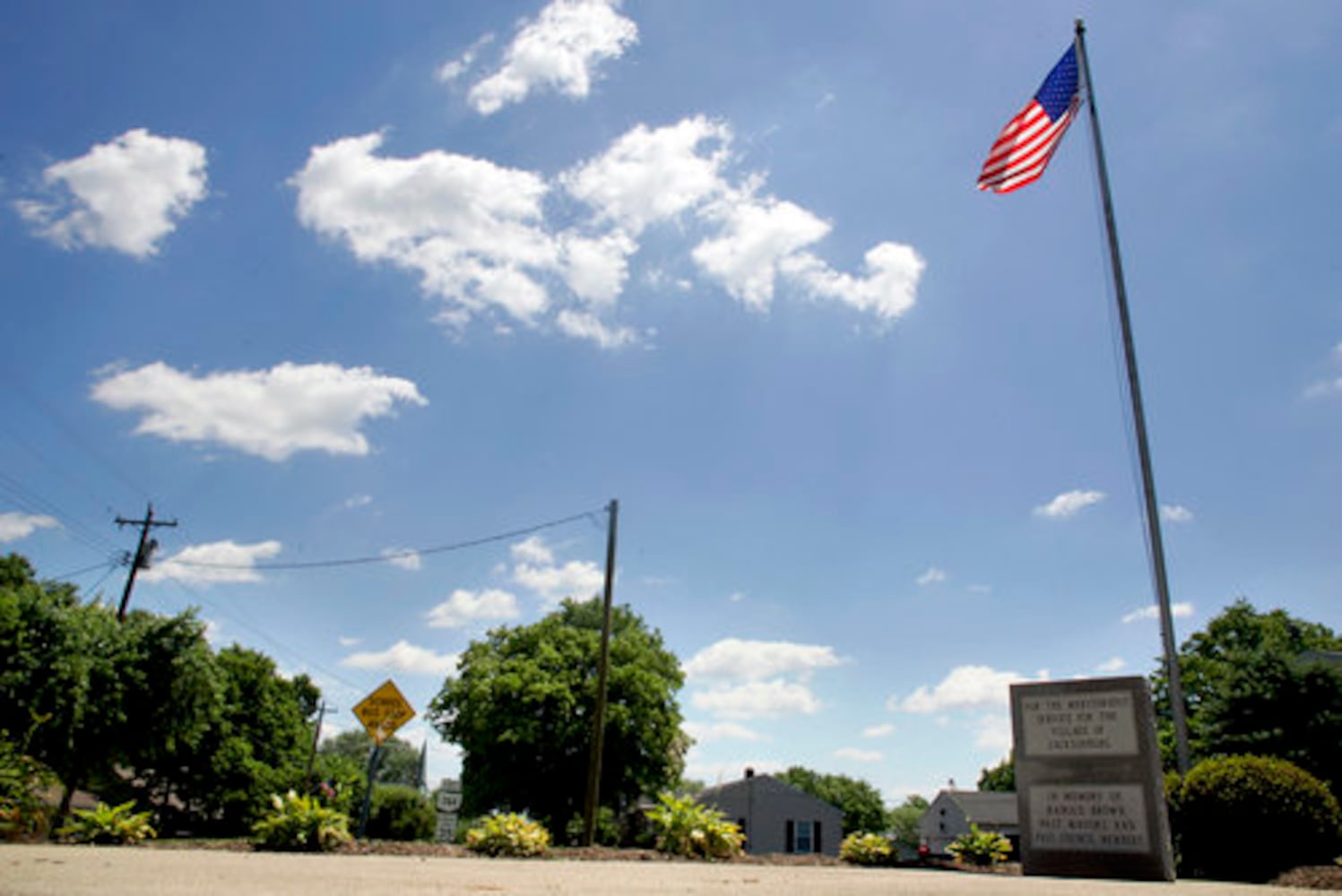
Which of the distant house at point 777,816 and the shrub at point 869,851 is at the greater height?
the shrub at point 869,851

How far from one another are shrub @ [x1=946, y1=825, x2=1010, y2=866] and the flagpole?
3.29m

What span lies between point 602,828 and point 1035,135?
35128 mm

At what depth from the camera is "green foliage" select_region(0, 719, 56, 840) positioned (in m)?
11.7

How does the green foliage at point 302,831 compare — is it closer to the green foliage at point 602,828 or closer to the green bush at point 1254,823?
the green bush at point 1254,823

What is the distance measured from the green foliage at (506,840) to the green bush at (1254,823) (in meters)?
9.16

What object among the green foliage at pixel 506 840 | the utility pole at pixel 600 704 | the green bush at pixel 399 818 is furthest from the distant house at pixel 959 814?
the green foliage at pixel 506 840

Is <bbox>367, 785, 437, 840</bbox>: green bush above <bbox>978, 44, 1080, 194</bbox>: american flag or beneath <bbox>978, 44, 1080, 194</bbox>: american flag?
beneath

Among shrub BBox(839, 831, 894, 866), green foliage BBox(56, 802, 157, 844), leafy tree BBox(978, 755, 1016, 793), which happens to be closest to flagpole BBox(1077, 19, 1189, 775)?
shrub BBox(839, 831, 894, 866)

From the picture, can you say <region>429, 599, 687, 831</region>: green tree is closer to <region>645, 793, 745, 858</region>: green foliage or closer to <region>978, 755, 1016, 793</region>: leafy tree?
<region>645, 793, 745, 858</region>: green foliage

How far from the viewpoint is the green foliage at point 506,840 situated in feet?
38.7

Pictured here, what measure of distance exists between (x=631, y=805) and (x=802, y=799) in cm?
1690

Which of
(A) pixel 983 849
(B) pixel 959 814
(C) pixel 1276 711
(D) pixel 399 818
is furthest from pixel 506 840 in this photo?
(B) pixel 959 814

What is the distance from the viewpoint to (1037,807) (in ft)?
36.8

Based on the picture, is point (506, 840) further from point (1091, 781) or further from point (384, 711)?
point (1091, 781)
